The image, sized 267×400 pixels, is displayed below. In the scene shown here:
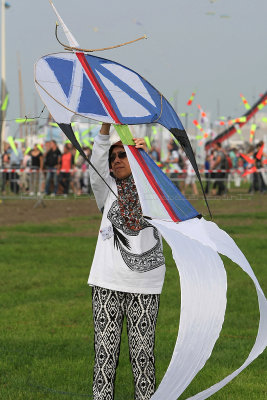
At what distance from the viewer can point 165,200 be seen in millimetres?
5605

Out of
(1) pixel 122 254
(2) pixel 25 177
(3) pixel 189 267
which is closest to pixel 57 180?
(2) pixel 25 177

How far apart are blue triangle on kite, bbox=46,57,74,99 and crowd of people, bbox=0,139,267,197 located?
691 inches

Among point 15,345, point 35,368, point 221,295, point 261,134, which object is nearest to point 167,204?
point 221,295

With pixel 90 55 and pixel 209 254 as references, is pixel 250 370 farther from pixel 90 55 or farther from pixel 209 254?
pixel 90 55

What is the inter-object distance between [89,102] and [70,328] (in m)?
5.02

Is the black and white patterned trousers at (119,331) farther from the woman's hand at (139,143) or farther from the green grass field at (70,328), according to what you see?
the green grass field at (70,328)

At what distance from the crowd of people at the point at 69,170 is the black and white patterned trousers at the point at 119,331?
17.0 m

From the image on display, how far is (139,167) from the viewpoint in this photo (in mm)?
5633

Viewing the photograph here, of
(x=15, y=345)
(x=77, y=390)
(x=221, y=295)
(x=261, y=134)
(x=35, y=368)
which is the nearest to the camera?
(x=221, y=295)

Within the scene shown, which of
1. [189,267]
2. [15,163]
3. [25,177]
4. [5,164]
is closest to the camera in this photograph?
[189,267]

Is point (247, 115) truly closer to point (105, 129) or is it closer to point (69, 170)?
point (69, 170)

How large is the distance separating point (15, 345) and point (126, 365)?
129cm

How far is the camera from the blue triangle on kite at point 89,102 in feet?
17.6

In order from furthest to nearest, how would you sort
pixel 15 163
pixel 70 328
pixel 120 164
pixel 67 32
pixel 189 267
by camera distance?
pixel 15 163 < pixel 70 328 < pixel 120 164 < pixel 67 32 < pixel 189 267
